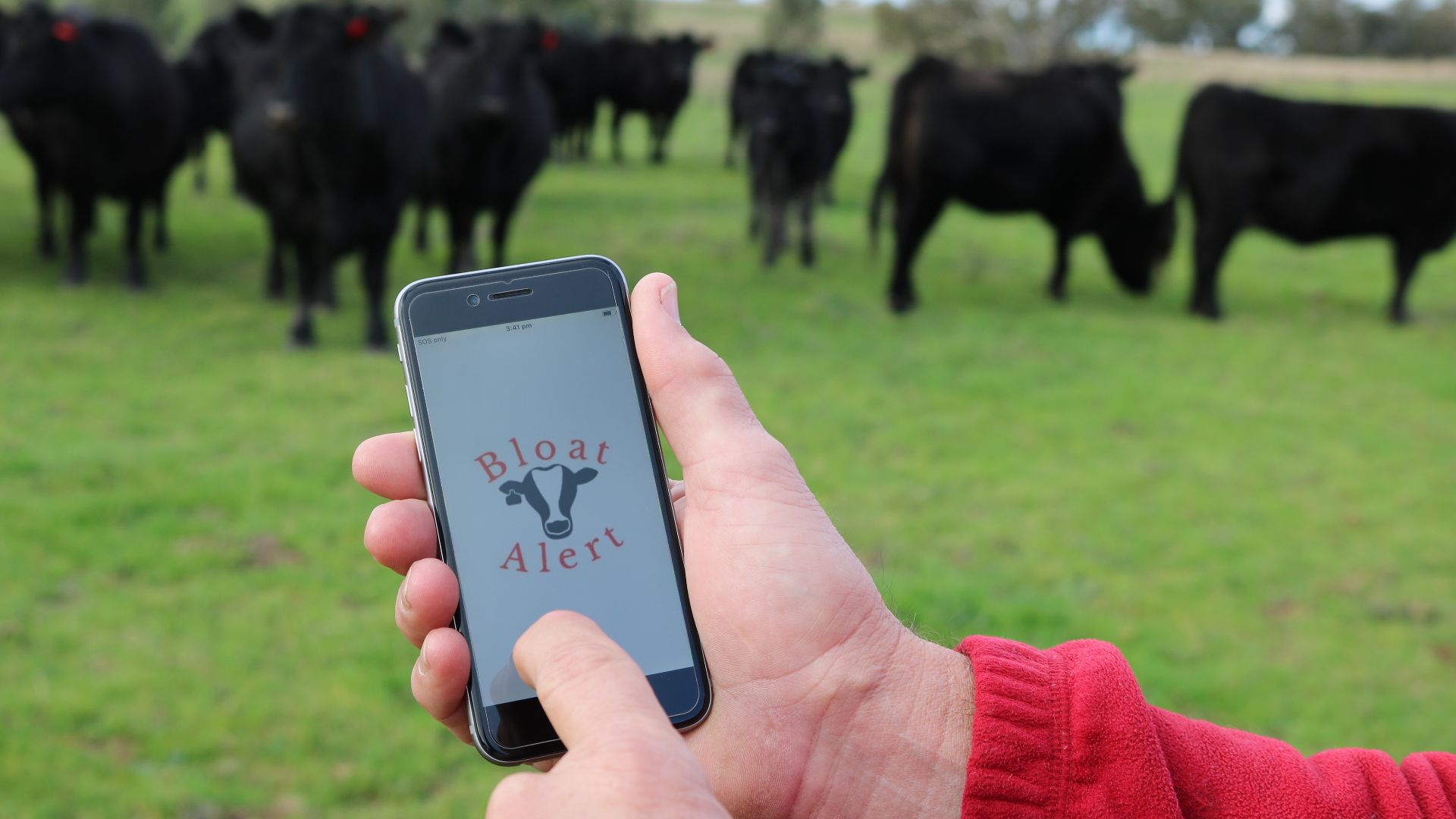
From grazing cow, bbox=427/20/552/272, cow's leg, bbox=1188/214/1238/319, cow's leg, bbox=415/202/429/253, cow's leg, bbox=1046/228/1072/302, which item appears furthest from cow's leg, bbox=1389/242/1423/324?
cow's leg, bbox=415/202/429/253

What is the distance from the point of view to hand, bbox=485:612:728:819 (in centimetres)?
122

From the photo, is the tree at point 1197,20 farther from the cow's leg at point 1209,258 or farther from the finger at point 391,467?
the finger at point 391,467

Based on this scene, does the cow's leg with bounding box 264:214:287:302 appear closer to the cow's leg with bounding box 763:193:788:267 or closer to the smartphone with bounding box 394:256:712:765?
the cow's leg with bounding box 763:193:788:267

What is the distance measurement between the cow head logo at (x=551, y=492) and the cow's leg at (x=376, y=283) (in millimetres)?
6502

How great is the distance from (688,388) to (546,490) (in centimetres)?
27

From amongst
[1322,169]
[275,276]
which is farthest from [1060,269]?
[275,276]

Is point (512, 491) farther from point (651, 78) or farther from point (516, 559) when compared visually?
point (651, 78)

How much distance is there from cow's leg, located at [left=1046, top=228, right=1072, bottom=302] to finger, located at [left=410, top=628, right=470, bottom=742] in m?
10.4

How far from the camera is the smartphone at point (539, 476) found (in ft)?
5.71

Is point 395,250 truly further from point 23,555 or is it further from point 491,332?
point 491,332

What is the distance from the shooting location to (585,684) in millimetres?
1344

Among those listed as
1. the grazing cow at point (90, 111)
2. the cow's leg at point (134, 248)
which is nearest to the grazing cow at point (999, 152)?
the grazing cow at point (90, 111)

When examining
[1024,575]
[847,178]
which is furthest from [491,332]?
[847,178]

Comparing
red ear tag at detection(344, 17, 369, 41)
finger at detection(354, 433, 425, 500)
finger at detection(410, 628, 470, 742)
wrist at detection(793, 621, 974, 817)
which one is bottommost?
wrist at detection(793, 621, 974, 817)
